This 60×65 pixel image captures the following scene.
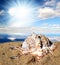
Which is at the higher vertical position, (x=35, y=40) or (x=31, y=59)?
(x=35, y=40)

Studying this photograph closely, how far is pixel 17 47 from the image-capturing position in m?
40.5

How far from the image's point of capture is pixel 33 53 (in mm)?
36344

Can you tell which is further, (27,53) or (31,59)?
(27,53)

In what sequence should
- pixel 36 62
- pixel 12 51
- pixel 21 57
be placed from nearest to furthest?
pixel 36 62 → pixel 21 57 → pixel 12 51

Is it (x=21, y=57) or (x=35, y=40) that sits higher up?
(x=35, y=40)

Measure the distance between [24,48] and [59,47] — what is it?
7.07m

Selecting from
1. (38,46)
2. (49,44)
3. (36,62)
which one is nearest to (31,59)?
(36,62)

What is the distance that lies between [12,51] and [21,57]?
3.51 meters

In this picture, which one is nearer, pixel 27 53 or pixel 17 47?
pixel 27 53

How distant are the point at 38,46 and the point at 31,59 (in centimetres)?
336

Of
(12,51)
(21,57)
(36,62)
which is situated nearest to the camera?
(36,62)

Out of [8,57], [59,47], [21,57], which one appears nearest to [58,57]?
[59,47]

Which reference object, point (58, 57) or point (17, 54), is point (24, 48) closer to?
point (17, 54)

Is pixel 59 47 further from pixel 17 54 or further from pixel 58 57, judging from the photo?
pixel 17 54
